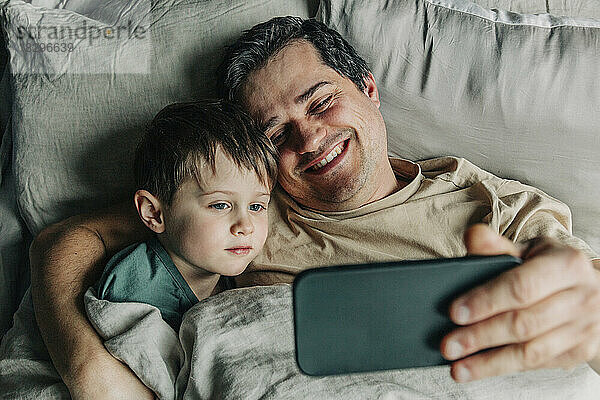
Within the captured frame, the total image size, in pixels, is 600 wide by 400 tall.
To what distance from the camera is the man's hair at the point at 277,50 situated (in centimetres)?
120

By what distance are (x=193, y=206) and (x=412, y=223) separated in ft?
1.32

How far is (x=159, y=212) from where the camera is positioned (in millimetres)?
1102

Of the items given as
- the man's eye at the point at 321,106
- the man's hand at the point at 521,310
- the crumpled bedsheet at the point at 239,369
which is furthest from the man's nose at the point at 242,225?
the man's hand at the point at 521,310

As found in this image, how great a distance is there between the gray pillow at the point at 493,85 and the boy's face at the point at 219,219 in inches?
15.5

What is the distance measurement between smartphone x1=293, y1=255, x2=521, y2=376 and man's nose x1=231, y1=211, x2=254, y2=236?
0.43m

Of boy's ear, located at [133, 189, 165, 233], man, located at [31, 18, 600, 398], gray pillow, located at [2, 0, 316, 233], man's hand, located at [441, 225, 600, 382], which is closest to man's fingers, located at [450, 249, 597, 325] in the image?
man's hand, located at [441, 225, 600, 382]

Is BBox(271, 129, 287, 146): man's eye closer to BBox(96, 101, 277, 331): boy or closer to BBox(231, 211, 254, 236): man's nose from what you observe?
BBox(96, 101, 277, 331): boy

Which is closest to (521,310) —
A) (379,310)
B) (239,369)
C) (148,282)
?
(379,310)

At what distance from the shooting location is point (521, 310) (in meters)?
0.60

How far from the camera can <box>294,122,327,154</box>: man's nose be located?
3.68 feet

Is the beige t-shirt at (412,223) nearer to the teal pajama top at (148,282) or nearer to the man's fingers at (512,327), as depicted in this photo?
the teal pajama top at (148,282)

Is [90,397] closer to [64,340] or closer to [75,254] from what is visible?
[64,340]

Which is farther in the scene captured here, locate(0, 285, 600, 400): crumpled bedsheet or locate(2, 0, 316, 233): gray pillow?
locate(2, 0, 316, 233): gray pillow

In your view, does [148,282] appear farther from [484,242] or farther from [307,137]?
[484,242]
